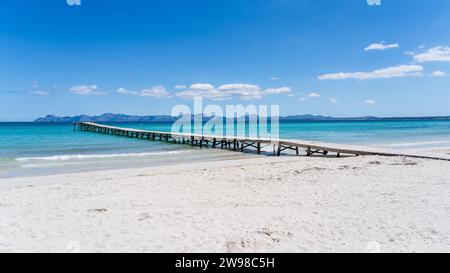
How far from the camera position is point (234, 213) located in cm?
624

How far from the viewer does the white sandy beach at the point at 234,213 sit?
15.4 feet

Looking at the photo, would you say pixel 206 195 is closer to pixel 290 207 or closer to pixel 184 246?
pixel 290 207

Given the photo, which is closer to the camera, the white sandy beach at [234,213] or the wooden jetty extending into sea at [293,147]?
the white sandy beach at [234,213]

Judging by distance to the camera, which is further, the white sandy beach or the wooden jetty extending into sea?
the wooden jetty extending into sea

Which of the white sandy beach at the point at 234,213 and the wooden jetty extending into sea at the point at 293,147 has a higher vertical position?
the wooden jetty extending into sea at the point at 293,147

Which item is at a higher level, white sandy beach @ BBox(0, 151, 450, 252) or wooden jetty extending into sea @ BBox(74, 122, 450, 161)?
wooden jetty extending into sea @ BBox(74, 122, 450, 161)

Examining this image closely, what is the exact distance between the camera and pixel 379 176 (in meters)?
9.73

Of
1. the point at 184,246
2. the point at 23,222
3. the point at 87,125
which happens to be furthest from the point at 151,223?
the point at 87,125

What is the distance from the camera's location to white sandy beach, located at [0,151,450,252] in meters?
4.70

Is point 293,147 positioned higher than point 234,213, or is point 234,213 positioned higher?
point 293,147

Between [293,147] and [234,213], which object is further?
[293,147]

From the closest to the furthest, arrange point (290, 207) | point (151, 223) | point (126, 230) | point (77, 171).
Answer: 1. point (126, 230)
2. point (151, 223)
3. point (290, 207)
4. point (77, 171)
